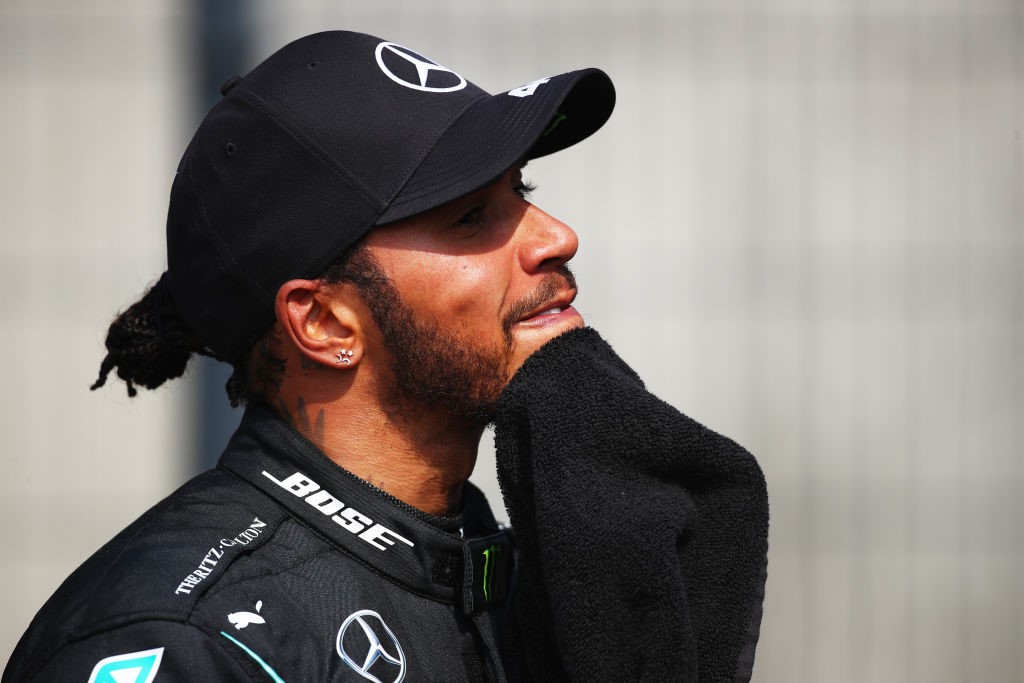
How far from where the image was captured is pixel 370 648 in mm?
1522

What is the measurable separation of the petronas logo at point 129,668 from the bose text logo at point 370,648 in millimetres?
245

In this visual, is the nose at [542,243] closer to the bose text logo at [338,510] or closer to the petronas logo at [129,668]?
the bose text logo at [338,510]

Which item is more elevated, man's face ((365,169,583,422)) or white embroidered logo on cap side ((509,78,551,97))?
white embroidered logo on cap side ((509,78,551,97))

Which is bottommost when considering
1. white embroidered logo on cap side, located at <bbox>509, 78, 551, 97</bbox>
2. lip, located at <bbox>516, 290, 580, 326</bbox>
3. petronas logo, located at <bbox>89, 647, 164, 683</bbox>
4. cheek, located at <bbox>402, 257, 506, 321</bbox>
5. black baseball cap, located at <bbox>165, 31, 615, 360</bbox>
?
petronas logo, located at <bbox>89, 647, 164, 683</bbox>

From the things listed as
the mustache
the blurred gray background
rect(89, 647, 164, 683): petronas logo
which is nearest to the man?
the mustache

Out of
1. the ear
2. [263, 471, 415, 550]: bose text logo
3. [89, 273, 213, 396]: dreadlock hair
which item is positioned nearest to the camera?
[263, 471, 415, 550]: bose text logo

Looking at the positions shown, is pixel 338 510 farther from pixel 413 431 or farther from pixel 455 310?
pixel 455 310

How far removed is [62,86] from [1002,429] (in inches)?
138

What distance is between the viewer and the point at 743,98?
3898 millimetres

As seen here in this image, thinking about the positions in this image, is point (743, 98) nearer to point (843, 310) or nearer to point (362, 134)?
point (843, 310)

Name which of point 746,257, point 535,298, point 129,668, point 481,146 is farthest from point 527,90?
point 746,257

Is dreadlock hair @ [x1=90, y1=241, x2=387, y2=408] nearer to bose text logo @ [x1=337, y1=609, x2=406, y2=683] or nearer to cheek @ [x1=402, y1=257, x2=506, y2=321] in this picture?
cheek @ [x1=402, y1=257, x2=506, y2=321]

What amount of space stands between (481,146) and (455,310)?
26 cm

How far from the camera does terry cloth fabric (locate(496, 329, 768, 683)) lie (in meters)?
1.54
